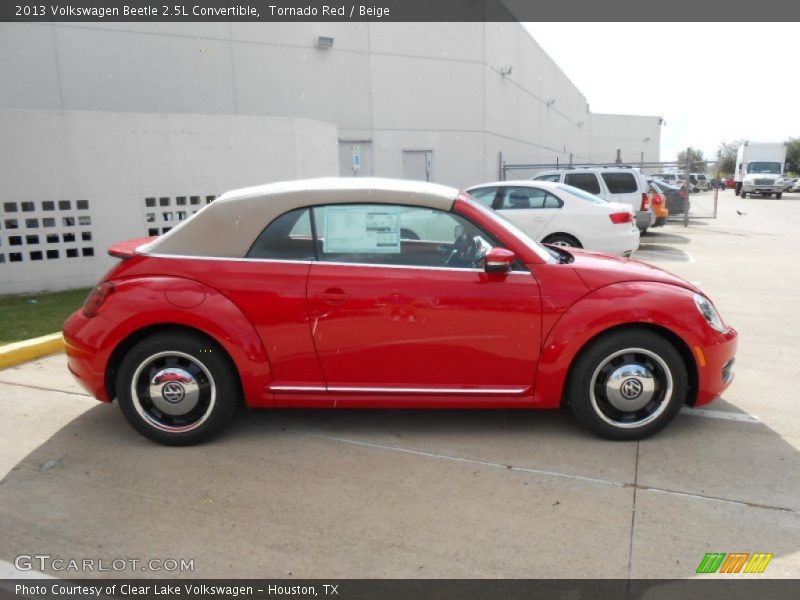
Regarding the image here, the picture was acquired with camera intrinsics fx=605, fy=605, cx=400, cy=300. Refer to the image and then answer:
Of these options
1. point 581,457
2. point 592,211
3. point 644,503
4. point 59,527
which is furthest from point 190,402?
point 592,211

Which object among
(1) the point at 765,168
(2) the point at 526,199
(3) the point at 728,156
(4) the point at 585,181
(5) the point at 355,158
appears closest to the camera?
(2) the point at 526,199

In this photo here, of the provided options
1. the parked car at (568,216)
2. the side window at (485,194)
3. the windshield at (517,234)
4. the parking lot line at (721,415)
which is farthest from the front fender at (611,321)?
the side window at (485,194)

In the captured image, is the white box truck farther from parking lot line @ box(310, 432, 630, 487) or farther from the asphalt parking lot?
parking lot line @ box(310, 432, 630, 487)

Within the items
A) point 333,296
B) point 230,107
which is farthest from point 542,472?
point 230,107

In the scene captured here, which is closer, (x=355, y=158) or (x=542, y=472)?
(x=542, y=472)

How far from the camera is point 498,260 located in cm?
363

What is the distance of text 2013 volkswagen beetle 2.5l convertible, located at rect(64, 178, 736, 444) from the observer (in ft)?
12.2

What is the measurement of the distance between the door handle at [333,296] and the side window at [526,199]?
22.8 feet

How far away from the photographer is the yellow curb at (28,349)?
537cm

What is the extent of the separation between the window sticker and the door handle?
1.05ft

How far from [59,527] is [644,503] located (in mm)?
2994

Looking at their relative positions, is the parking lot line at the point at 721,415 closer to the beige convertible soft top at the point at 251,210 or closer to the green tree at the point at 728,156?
the beige convertible soft top at the point at 251,210

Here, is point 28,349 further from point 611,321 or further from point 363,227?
point 611,321

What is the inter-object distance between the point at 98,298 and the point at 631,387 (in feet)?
11.2
